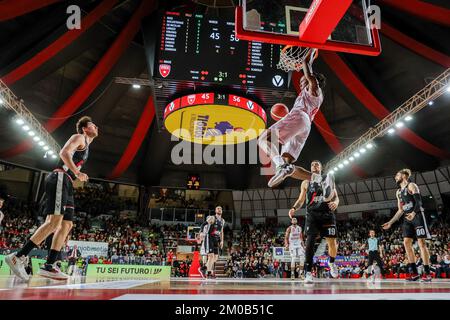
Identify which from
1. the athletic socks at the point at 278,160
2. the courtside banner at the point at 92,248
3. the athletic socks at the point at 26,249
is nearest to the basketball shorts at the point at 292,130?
the athletic socks at the point at 278,160

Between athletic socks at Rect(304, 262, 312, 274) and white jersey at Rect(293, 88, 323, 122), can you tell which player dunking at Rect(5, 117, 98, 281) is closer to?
white jersey at Rect(293, 88, 323, 122)

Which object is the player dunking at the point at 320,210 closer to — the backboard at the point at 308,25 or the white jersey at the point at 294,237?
the backboard at the point at 308,25

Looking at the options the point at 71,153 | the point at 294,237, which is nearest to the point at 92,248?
the point at 294,237

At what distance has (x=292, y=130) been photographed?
538 centimetres

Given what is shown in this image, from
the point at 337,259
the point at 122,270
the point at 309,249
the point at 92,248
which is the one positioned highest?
the point at 92,248

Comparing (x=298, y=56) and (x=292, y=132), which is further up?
(x=298, y=56)

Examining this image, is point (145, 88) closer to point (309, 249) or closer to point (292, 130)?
point (292, 130)

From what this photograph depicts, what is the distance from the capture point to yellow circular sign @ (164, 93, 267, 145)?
11.8 m

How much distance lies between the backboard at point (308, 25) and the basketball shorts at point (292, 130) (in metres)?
1.27

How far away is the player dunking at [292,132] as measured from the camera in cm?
531

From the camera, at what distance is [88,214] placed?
26.1 m

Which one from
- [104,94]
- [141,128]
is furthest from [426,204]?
[104,94]

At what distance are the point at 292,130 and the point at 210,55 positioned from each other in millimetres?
6237

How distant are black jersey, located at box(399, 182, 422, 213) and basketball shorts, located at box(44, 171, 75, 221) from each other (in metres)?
6.18
